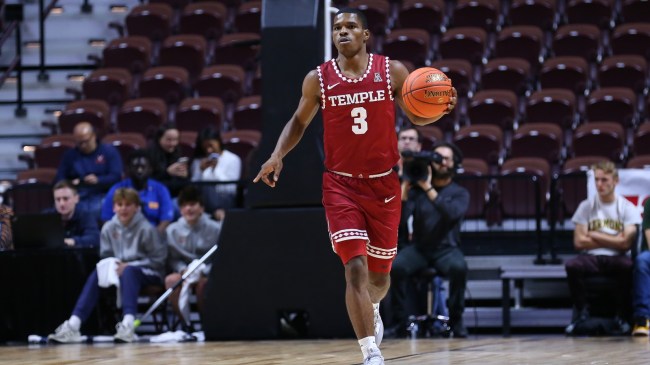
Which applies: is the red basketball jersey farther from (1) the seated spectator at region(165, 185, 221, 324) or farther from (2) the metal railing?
(2) the metal railing

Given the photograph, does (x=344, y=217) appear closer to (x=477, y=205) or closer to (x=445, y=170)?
(x=445, y=170)

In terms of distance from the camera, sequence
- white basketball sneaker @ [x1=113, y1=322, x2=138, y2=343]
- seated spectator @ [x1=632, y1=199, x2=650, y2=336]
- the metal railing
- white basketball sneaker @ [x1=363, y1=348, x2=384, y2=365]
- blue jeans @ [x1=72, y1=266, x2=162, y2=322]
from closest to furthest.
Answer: white basketball sneaker @ [x1=363, y1=348, x2=384, y2=365], seated spectator @ [x1=632, y1=199, x2=650, y2=336], white basketball sneaker @ [x1=113, y1=322, x2=138, y2=343], blue jeans @ [x1=72, y1=266, x2=162, y2=322], the metal railing

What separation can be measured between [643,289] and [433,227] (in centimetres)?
175

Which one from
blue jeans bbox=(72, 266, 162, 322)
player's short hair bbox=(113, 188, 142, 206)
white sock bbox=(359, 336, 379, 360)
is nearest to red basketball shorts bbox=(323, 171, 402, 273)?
white sock bbox=(359, 336, 379, 360)

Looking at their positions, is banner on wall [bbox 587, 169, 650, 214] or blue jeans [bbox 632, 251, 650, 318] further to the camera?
banner on wall [bbox 587, 169, 650, 214]

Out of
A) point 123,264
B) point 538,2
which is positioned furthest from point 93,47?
point 123,264

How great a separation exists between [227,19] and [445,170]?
772 cm

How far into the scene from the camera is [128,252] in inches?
420

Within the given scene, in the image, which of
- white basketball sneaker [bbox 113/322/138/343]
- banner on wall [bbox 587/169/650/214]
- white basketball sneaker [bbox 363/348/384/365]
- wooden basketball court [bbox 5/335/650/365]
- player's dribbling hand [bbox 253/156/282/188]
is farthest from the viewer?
banner on wall [bbox 587/169/650/214]

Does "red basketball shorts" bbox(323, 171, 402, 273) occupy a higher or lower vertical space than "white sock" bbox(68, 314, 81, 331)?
higher

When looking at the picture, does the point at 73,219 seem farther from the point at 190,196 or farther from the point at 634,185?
the point at 634,185

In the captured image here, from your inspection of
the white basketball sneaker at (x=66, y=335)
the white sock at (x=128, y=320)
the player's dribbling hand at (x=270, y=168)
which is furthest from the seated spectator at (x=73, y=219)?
the player's dribbling hand at (x=270, y=168)

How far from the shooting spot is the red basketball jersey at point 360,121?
648 cm

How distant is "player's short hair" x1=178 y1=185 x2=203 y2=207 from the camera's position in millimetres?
10727
